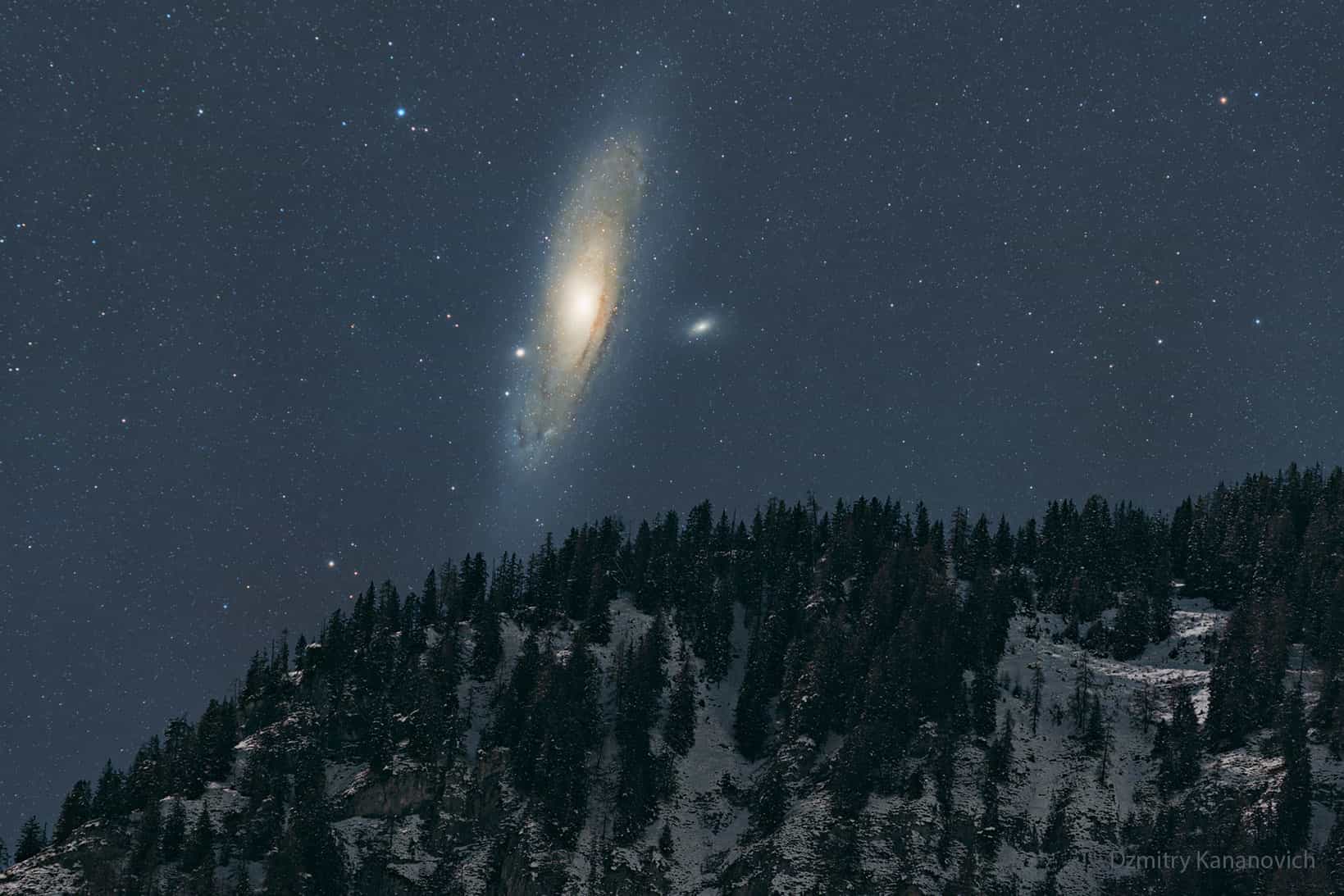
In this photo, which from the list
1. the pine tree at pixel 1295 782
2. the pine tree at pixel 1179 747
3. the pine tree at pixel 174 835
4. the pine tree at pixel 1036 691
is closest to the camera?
the pine tree at pixel 1295 782

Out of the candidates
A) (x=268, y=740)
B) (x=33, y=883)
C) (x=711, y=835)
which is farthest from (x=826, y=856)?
(x=33, y=883)

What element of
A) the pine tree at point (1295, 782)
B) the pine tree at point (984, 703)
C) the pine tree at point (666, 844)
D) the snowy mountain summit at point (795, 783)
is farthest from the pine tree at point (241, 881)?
the pine tree at point (1295, 782)

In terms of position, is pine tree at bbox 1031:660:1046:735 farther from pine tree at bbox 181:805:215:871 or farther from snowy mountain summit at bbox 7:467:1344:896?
pine tree at bbox 181:805:215:871

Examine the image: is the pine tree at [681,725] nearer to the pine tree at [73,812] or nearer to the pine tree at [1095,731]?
the pine tree at [1095,731]

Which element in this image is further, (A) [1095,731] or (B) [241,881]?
(A) [1095,731]

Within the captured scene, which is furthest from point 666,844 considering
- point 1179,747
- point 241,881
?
point 1179,747

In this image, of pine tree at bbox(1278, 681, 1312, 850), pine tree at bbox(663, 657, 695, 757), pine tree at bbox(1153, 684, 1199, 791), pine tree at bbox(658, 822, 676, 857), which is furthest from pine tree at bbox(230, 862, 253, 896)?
pine tree at bbox(1278, 681, 1312, 850)

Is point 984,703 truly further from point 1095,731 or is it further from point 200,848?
point 200,848

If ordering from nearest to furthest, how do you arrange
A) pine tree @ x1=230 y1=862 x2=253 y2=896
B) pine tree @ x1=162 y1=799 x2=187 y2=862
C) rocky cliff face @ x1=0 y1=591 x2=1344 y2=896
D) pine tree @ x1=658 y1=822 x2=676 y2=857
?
pine tree @ x1=230 y1=862 x2=253 y2=896 → rocky cliff face @ x1=0 y1=591 x2=1344 y2=896 → pine tree @ x1=162 y1=799 x2=187 y2=862 → pine tree @ x1=658 y1=822 x2=676 y2=857
